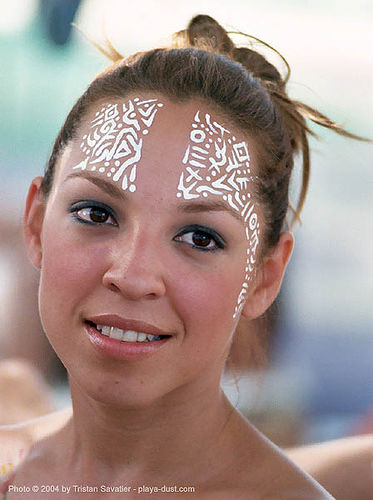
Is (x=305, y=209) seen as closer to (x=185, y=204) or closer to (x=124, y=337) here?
(x=185, y=204)

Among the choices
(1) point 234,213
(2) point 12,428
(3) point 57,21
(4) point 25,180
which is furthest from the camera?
(4) point 25,180

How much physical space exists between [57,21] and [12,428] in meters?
1.41

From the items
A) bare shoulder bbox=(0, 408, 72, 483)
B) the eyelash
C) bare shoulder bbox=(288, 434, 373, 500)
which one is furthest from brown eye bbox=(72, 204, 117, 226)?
bare shoulder bbox=(288, 434, 373, 500)

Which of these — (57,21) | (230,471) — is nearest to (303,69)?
(57,21)

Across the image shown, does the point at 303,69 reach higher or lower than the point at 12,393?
higher

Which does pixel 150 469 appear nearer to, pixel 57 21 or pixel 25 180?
pixel 25 180

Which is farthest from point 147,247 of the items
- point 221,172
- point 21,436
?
→ point 21,436

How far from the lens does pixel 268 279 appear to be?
1725mm

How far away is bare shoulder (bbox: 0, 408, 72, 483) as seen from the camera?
6.44ft

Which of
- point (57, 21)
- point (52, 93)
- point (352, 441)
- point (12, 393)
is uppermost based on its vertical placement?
point (57, 21)

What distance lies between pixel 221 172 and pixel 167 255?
0.77ft

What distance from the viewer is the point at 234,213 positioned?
5.05 ft

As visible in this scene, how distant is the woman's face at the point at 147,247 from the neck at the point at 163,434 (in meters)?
0.11

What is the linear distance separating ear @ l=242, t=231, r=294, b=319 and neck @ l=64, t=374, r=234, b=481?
22cm
